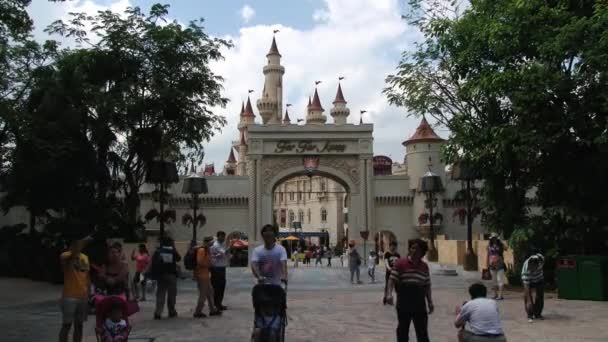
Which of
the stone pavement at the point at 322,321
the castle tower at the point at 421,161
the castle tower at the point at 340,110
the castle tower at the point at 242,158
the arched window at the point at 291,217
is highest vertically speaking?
the castle tower at the point at 340,110

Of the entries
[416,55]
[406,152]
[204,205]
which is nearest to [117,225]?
[416,55]

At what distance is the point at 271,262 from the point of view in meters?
8.22

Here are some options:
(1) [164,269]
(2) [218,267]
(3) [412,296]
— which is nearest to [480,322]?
(3) [412,296]

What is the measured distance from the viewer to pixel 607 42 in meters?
14.7

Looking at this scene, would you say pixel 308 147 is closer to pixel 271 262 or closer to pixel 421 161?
pixel 421 161

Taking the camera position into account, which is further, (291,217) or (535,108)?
(291,217)

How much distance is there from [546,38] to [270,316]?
12.9 metres

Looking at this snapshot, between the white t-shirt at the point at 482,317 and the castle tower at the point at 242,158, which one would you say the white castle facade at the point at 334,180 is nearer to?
the castle tower at the point at 242,158

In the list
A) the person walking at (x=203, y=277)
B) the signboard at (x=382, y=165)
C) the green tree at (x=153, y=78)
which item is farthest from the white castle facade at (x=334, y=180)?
the person walking at (x=203, y=277)

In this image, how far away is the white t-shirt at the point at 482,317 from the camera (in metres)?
6.11

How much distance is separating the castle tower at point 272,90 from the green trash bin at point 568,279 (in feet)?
253

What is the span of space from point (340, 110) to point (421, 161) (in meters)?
34.9

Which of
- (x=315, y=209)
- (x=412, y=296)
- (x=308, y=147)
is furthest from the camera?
(x=315, y=209)

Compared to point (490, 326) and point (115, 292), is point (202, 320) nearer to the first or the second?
point (115, 292)
